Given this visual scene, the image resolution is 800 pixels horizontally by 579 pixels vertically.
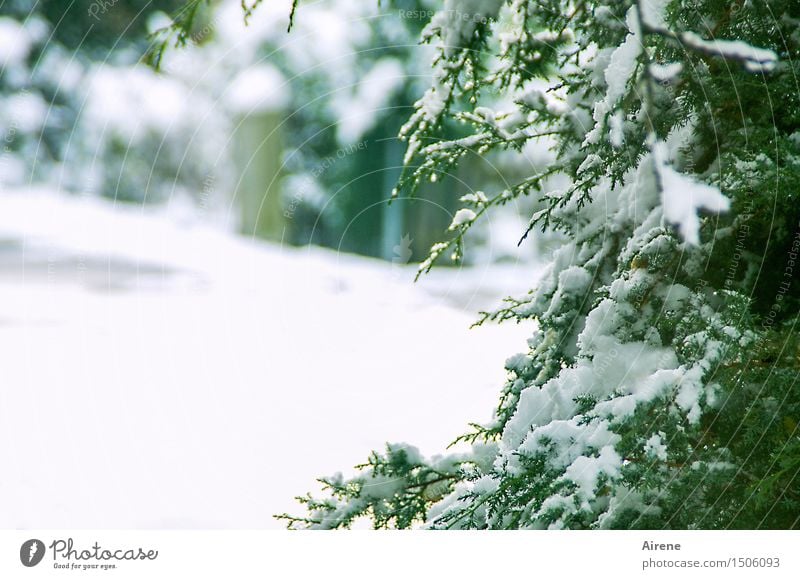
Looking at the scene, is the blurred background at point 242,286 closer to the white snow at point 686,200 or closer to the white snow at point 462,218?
the white snow at point 462,218

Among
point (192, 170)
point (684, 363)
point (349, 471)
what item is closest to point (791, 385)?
point (684, 363)

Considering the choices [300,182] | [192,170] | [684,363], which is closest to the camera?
[684,363]

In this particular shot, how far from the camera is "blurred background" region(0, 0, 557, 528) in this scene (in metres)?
1.90

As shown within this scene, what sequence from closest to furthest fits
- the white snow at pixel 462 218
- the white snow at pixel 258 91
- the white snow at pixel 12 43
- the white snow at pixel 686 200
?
1. the white snow at pixel 686 200
2. the white snow at pixel 462 218
3. the white snow at pixel 12 43
4. the white snow at pixel 258 91

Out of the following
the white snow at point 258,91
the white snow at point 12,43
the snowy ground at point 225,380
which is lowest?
the snowy ground at point 225,380

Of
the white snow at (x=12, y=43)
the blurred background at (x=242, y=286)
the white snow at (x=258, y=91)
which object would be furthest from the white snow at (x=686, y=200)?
the white snow at (x=12, y=43)

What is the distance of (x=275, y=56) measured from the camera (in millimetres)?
2186

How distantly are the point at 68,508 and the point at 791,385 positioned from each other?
1.65 meters

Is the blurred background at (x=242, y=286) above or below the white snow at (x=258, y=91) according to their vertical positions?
below

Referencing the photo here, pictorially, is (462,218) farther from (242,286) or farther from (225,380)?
(242,286)

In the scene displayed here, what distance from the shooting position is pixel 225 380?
214 centimetres

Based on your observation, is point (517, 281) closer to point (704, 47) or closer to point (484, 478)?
point (484, 478)

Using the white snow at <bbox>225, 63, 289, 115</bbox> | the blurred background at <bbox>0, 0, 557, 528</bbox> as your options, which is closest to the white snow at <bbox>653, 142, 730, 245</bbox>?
the blurred background at <bbox>0, 0, 557, 528</bbox>

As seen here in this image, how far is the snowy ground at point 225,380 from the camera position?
5.97 feet
